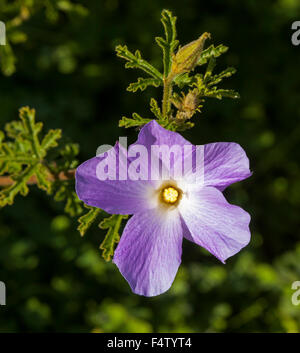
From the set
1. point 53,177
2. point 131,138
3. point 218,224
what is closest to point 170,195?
point 218,224

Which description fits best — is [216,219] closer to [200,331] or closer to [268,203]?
[200,331]

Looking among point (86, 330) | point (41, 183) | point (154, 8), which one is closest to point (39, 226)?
point (86, 330)

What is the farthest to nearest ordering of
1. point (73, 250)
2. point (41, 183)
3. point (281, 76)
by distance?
point (281, 76)
point (73, 250)
point (41, 183)

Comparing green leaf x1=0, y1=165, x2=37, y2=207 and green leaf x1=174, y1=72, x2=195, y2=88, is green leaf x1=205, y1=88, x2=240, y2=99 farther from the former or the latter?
green leaf x1=0, y1=165, x2=37, y2=207

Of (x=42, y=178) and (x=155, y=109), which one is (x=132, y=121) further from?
(x=42, y=178)

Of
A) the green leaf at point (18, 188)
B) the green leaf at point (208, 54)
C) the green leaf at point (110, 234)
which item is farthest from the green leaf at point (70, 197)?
the green leaf at point (208, 54)

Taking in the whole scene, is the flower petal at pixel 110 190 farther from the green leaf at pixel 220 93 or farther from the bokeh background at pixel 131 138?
the bokeh background at pixel 131 138
